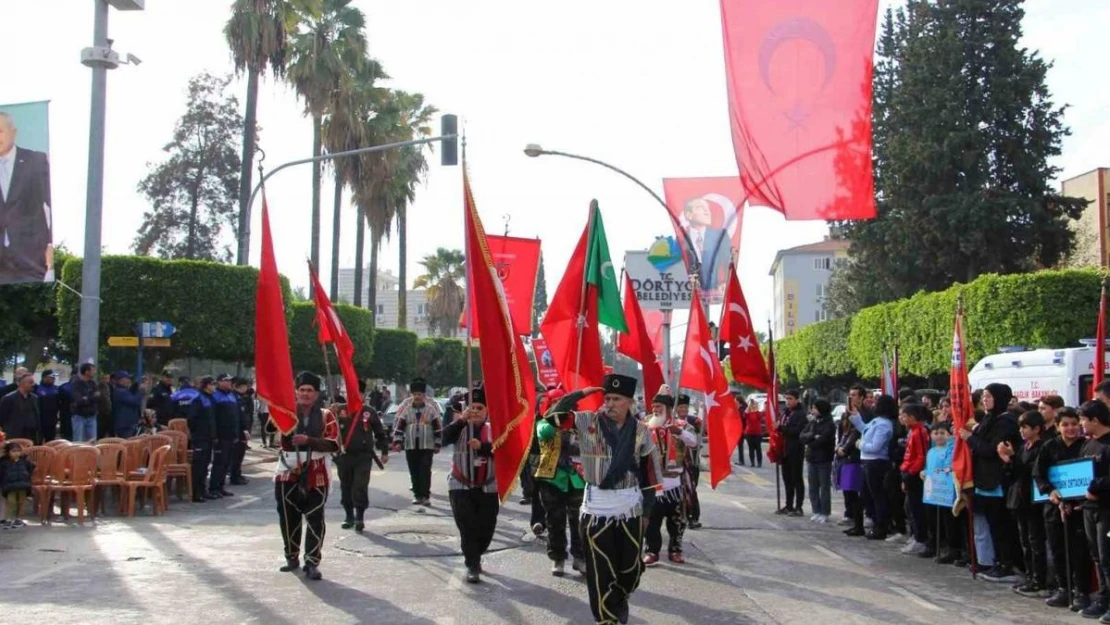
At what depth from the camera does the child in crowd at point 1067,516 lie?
9.44 metres

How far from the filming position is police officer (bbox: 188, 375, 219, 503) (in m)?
17.1

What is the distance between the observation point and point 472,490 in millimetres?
10344

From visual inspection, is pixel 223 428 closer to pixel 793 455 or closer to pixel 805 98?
pixel 793 455

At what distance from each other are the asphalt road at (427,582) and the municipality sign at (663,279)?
14.5 metres

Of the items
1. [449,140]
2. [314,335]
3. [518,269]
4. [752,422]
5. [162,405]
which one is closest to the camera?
[162,405]

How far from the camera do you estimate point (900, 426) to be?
14.0m

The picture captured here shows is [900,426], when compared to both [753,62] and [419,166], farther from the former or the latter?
[419,166]

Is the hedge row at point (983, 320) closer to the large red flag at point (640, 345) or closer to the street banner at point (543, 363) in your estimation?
the street banner at point (543, 363)

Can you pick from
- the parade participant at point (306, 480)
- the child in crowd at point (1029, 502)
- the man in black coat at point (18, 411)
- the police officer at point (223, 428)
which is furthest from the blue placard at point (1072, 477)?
the man in black coat at point (18, 411)

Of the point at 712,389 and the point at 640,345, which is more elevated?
the point at 640,345

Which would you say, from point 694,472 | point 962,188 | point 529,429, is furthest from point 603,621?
point 962,188

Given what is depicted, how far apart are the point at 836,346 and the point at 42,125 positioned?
129 feet

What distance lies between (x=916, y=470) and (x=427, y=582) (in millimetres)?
5615

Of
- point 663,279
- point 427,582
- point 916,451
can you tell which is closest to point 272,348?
point 427,582
